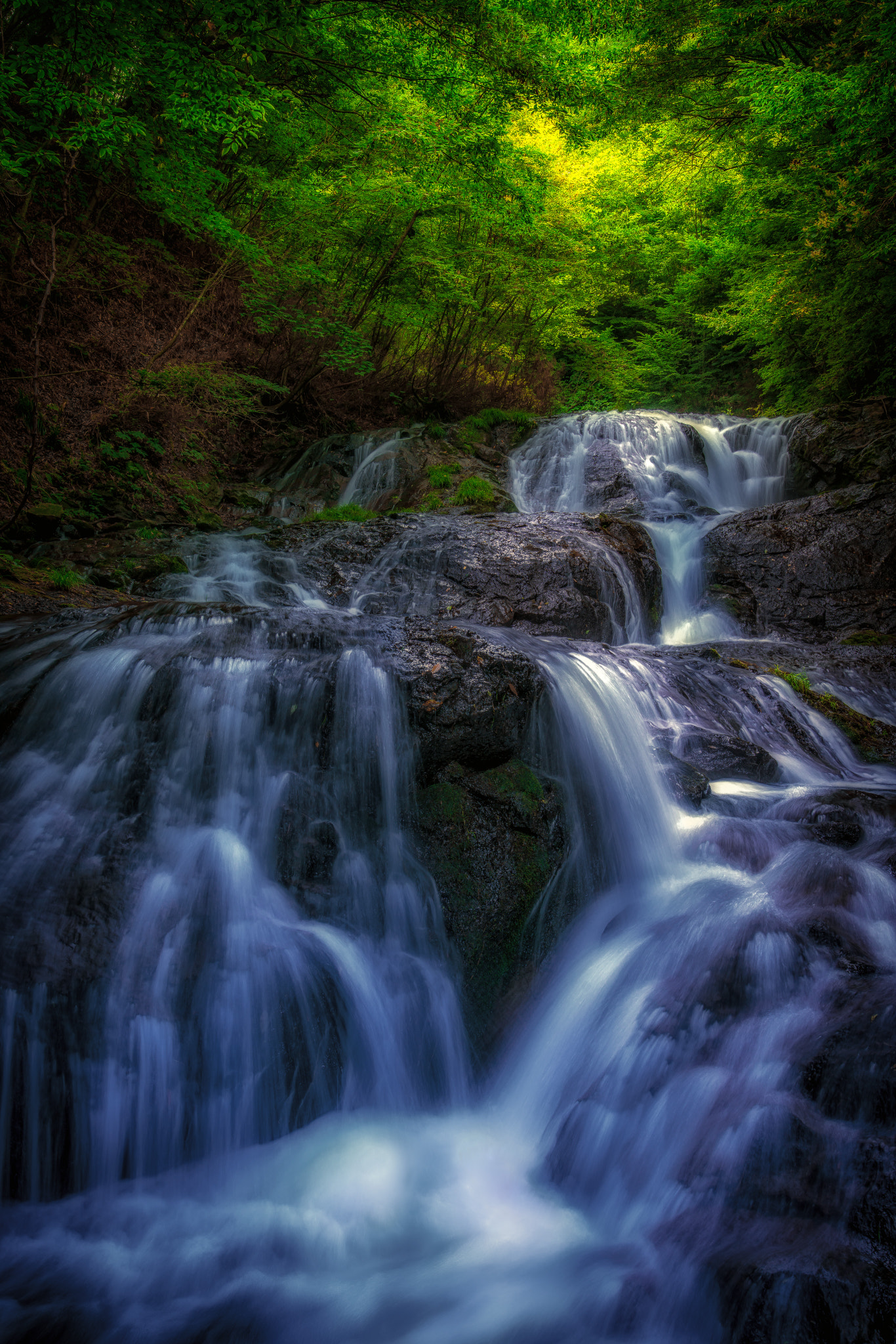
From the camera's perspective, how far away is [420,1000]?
12.0ft

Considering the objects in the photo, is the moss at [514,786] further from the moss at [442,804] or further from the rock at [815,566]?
the rock at [815,566]

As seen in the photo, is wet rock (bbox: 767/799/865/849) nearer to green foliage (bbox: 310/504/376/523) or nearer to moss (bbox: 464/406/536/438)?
green foliage (bbox: 310/504/376/523)

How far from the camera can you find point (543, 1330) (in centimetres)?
229

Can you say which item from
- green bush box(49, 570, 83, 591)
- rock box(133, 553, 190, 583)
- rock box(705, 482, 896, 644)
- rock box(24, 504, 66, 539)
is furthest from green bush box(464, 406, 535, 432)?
green bush box(49, 570, 83, 591)

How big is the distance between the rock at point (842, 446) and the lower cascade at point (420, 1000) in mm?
6435

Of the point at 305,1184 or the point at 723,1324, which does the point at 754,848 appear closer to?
the point at 723,1324

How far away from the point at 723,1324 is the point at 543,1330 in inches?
24.5

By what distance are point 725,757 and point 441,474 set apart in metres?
8.29

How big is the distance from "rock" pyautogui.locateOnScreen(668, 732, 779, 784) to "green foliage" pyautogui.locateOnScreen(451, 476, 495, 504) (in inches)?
265

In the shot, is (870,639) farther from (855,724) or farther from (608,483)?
(608,483)

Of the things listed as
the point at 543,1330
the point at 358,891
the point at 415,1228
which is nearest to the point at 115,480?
the point at 358,891

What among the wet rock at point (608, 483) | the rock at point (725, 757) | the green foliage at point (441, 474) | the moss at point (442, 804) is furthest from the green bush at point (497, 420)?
the moss at point (442, 804)

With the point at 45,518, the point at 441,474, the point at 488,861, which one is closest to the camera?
the point at 488,861

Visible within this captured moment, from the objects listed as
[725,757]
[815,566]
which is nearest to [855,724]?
[725,757]
